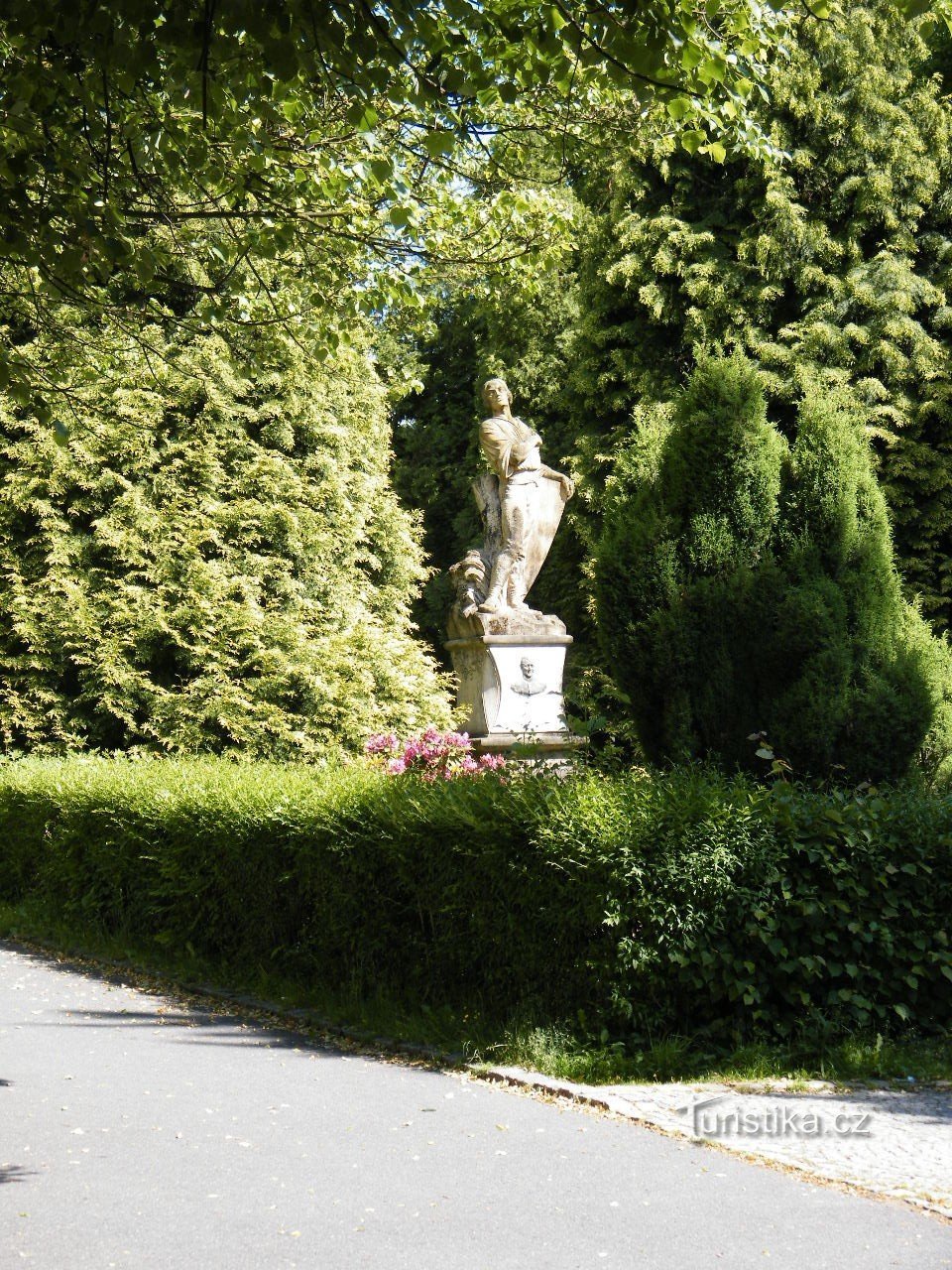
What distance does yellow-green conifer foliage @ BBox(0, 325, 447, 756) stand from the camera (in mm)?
15641

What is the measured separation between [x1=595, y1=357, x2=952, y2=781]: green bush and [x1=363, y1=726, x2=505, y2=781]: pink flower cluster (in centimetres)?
137

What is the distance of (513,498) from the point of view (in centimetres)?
1259

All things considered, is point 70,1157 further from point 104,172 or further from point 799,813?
point 104,172

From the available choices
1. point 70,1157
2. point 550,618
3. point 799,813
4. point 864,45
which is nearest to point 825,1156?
point 799,813

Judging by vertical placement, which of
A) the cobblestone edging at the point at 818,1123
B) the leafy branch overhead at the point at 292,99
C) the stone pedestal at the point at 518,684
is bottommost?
the cobblestone edging at the point at 818,1123

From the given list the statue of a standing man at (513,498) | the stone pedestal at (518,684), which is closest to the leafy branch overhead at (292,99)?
the statue of a standing man at (513,498)

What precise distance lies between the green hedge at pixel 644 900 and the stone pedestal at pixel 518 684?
4.23 metres

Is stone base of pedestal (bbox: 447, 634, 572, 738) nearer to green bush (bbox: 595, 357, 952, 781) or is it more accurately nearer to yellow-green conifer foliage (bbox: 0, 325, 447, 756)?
green bush (bbox: 595, 357, 952, 781)

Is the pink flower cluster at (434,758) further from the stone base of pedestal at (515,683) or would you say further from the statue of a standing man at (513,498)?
the statue of a standing man at (513,498)

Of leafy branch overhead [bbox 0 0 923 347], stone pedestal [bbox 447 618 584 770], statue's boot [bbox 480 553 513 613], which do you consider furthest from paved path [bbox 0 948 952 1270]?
statue's boot [bbox 480 553 513 613]

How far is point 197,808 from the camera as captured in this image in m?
9.31

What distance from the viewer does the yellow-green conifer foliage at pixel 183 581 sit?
51.3 ft

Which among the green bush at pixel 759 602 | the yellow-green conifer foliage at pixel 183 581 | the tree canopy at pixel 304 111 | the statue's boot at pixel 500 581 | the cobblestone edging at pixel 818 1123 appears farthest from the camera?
the yellow-green conifer foliage at pixel 183 581

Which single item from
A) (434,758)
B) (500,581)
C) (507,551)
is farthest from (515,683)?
(434,758)
